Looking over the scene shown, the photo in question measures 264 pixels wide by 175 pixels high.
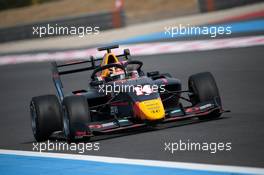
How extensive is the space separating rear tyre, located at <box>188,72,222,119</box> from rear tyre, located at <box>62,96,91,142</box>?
175 cm

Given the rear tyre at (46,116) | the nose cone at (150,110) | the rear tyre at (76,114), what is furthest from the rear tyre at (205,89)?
the rear tyre at (46,116)

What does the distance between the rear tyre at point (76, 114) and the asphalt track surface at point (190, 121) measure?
0.38 meters

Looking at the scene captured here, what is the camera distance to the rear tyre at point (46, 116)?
1210 cm

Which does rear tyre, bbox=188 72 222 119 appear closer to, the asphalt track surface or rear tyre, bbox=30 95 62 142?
the asphalt track surface

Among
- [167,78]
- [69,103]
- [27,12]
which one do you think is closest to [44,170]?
[69,103]

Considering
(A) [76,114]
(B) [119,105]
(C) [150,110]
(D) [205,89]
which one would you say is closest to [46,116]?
(A) [76,114]

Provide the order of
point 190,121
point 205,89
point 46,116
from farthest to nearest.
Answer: point 190,121 → point 205,89 → point 46,116

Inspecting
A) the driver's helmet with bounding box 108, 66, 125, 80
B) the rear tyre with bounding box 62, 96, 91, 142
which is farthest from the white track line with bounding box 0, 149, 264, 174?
the driver's helmet with bounding box 108, 66, 125, 80

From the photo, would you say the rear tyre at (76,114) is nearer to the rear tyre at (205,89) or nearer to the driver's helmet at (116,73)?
the driver's helmet at (116,73)

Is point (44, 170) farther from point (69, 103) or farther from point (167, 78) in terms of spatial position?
point (167, 78)

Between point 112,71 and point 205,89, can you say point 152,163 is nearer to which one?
point 205,89

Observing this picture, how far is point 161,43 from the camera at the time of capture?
25500 millimetres

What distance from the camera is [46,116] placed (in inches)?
477

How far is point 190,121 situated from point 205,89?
0.55m
